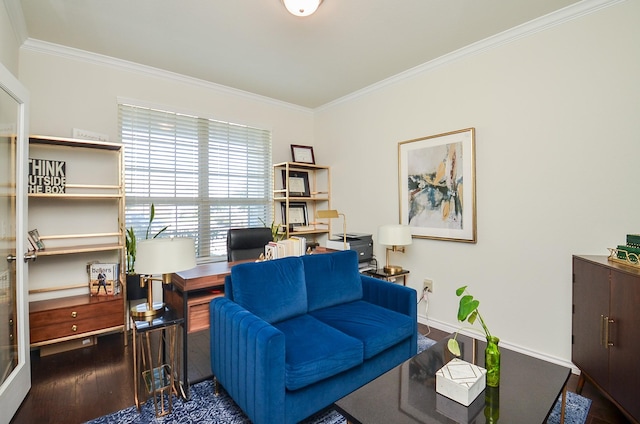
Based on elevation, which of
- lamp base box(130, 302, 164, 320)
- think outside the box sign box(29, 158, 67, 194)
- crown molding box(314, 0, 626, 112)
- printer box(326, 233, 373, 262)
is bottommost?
lamp base box(130, 302, 164, 320)

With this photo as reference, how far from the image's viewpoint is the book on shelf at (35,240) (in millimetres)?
2416

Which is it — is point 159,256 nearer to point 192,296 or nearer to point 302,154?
point 192,296

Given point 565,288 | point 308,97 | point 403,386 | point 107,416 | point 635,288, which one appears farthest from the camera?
point 308,97

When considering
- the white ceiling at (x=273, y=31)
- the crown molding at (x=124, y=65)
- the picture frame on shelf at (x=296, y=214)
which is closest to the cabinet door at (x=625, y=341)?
the white ceiling at (x=273, y=31)

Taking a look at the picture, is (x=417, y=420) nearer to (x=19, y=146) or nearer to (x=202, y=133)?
(x=19, y=146)

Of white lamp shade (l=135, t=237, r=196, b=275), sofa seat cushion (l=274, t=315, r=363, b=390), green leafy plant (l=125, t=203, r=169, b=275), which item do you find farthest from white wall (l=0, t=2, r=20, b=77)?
sofa seat cushion (l=274, t=315, r=363, b=390)

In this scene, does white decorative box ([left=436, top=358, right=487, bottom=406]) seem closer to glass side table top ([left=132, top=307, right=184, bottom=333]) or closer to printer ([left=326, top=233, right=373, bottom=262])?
glass side table top ([left=132, top=307, right=184, bottom=333])

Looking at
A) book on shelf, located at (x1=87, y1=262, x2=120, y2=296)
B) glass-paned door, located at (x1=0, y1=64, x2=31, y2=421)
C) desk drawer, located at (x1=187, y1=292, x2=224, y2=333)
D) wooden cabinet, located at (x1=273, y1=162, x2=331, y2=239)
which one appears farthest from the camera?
wooden cabinet, located at (x1=273, y1=162, x2=331, y2=239)

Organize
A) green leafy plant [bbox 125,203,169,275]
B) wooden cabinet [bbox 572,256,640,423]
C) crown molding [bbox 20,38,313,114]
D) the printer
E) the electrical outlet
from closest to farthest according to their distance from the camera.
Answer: wooden cabinet [bbox 572,256,640,423]
crown molding [bbox 20,38,313,114]
green leafy plant [bbox 125,203,169,275]
the electrical outlet
the printer

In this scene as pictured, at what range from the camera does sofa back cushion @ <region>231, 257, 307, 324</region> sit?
1.97 m

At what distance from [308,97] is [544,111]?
2621 mm

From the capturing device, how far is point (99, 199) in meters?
2.94

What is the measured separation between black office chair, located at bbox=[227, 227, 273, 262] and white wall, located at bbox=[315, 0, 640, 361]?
1612 mm

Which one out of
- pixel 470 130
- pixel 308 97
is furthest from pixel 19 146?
pixel 470 130
